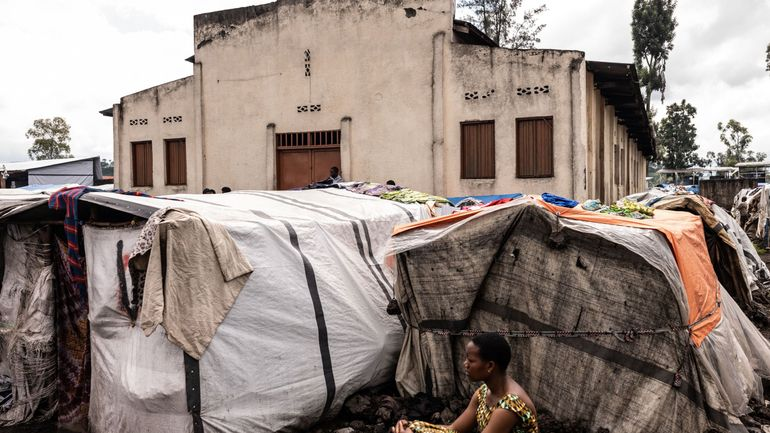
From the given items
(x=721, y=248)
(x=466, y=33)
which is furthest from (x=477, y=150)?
(x=721, y=248)

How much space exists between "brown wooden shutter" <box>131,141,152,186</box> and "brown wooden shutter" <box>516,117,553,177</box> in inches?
378

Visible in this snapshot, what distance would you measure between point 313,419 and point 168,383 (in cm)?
115

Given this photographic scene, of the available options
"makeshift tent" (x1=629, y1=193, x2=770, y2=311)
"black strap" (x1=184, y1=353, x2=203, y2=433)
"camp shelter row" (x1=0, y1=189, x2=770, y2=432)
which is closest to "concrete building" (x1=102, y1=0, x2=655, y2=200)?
"makeshift tent" (x1=629, y1=193, x2=770, y2=311)

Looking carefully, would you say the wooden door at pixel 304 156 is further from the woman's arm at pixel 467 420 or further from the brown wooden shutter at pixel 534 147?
the woman's arm at pixel 467 420

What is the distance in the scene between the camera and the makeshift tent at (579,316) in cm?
375

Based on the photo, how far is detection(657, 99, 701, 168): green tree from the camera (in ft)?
132

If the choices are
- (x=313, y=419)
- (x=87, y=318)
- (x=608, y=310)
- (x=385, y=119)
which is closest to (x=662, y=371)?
(x=608, y=310)

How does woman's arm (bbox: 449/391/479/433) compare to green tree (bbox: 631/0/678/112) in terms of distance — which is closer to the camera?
woman's arm (bbox: 449/391/479/433)

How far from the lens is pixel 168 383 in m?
3.86

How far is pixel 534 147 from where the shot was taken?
1128cm

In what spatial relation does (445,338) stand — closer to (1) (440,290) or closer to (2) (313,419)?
(1) (440,290)

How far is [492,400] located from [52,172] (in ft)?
93.6

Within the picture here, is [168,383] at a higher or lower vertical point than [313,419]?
higher

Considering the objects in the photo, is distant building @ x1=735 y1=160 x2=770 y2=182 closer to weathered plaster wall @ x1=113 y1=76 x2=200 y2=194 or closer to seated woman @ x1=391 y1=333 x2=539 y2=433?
weathered plaster wall @ x1=113 y1=76 x2=200 y2=194
